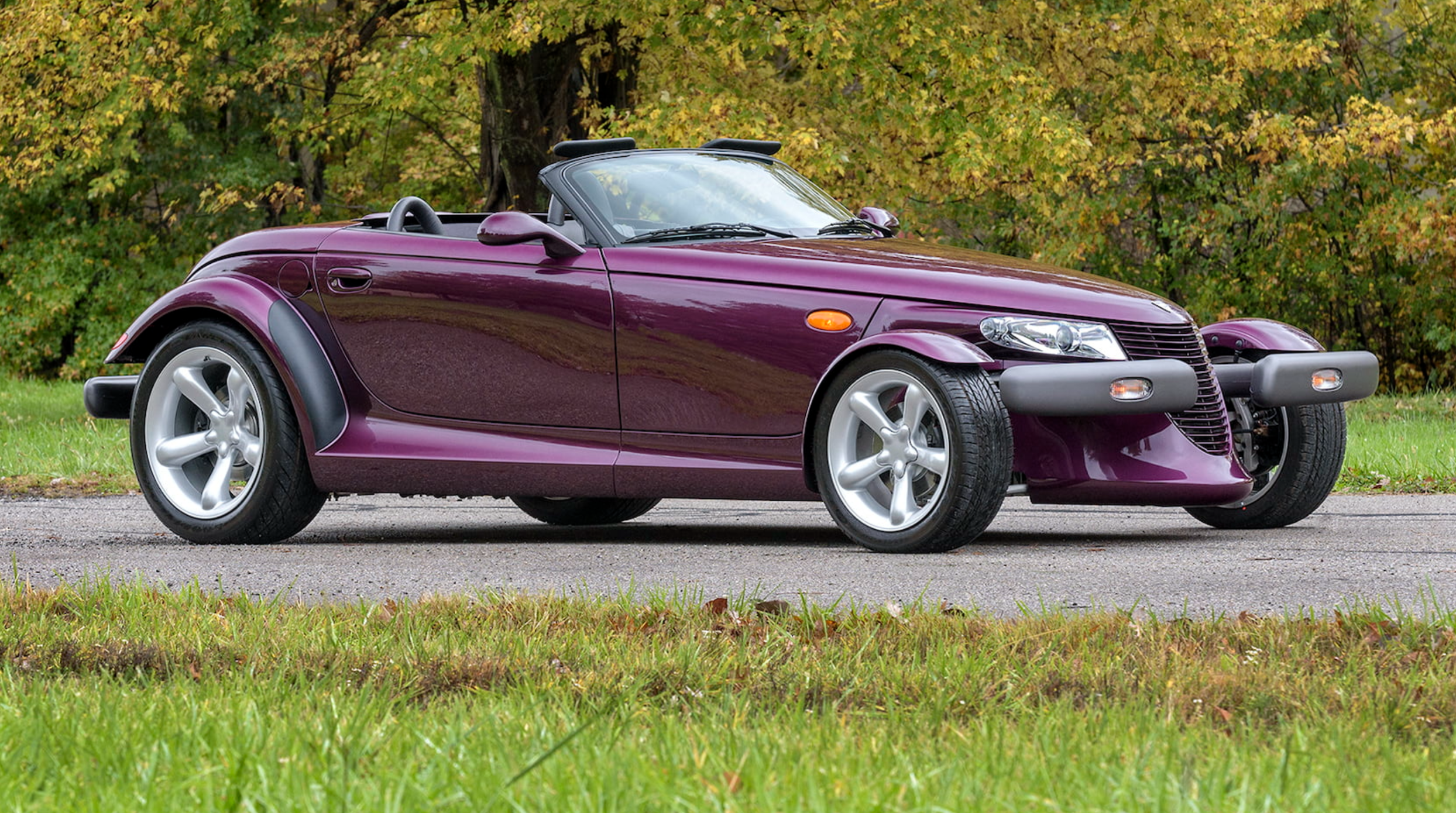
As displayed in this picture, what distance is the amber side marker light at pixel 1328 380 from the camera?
21.3 ft

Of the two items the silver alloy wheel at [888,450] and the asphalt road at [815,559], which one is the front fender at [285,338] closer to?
the asphalt road at [815,559]

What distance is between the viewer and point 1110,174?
68.8 ft

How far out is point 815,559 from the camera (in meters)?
5.89

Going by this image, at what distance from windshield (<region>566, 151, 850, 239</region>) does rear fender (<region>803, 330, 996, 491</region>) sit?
1003 millimetres

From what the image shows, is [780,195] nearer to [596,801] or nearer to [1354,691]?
[1354,691]

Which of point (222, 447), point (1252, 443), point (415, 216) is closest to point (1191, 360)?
point (1252, 443)

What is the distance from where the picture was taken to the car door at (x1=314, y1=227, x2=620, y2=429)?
6.51 meters

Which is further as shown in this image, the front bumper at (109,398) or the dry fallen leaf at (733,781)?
the front bumper at (109,398)

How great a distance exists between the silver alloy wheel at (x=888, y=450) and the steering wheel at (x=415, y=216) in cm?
212

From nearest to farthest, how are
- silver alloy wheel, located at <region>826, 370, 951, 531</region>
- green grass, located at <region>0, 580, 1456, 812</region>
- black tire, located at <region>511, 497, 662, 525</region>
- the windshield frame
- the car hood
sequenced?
green grass, located at <region>0, 580, 1456, 812</region>
silver alloy wheel, located at <region>826, 370, 951, 531</region>
the car hood
the windshield frame
black tire, located at <region>511, 497, 662, 525</region>

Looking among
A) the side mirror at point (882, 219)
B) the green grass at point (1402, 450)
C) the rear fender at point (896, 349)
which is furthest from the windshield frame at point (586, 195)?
the green grass at point (1402, 450)

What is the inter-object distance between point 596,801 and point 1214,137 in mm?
20148

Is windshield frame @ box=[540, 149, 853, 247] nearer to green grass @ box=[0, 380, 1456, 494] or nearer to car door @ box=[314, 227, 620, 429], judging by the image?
car door @ box=[314, 227, 620, 429]

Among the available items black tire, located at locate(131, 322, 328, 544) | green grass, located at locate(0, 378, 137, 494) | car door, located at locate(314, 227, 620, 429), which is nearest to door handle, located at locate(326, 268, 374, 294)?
car door, located at locate(314, 227, 620, 429)
